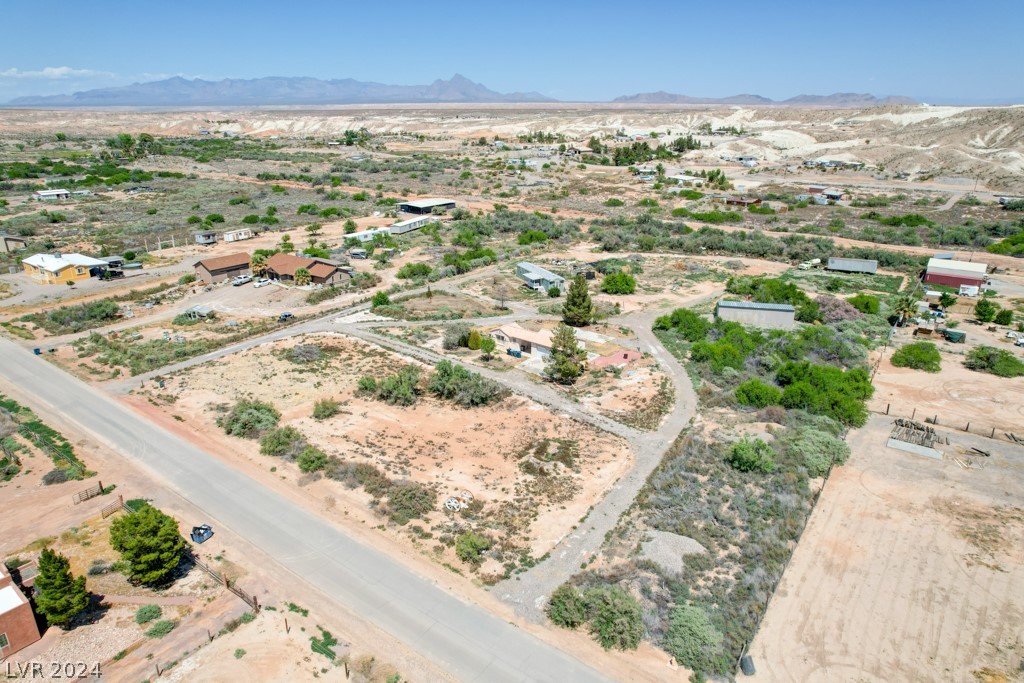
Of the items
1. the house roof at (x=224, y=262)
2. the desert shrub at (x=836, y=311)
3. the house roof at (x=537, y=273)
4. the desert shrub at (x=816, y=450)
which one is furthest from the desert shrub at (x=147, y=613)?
the desert shrub at (x=836, y=311)

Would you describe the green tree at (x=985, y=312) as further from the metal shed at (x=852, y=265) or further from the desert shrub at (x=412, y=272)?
the desert shrub at (x=412, y=272)

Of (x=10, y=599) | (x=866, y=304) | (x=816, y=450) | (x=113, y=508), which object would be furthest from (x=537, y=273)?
(x=10, y=599)

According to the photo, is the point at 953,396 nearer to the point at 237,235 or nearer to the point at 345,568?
the point at 345,568

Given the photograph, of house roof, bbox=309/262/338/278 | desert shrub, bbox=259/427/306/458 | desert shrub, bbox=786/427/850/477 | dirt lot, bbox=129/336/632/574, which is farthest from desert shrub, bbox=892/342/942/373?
house roof, bbox=309/262/338/278

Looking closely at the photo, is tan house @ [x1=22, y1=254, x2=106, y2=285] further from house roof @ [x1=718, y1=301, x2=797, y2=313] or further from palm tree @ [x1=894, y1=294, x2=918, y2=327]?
palm tree @ [x1=894, y1=294, x2=918, y2=327]

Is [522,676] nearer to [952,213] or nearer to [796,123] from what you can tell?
[952,213]

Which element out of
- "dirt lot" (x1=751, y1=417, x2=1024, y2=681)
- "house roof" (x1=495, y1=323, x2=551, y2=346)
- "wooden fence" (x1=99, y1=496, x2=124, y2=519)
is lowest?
"dirt lot" (x1=751, y1=417, x2=1024, y2=681)
